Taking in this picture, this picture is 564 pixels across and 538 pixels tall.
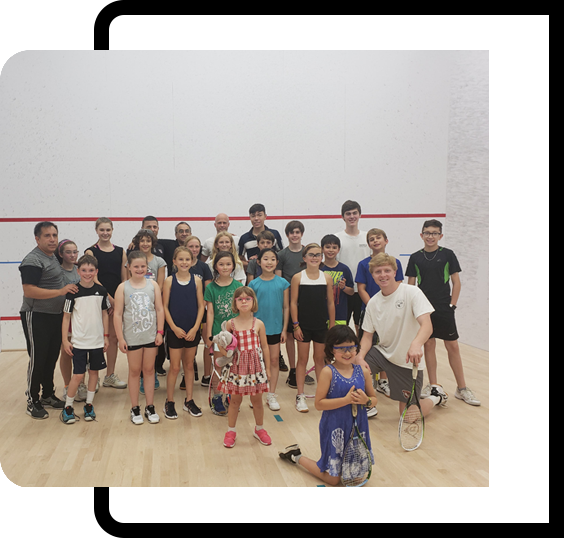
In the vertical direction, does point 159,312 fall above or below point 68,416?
above

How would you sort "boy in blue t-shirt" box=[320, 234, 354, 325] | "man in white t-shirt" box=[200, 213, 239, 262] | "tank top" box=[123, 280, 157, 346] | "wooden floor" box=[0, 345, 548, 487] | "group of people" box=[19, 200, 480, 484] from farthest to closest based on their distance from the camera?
"man in white t-shirt" box=[200, 213, 239, 262], "boy in blue t-shirt" box=[320, 234, 354, 325], "tank top" box=[123, 280, 157, 346], "group of people" box=[19, 200, 480, 484], "wooden floor" box=[0, 345, 548, 487]

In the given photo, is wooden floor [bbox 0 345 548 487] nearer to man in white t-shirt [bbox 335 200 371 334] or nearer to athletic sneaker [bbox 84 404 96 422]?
athletic sneaker [bbox 84 404 96 422]

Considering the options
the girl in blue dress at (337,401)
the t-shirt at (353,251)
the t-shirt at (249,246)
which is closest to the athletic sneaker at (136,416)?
the girl in blue dress at (337,401)

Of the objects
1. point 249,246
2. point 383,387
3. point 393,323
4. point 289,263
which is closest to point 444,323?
point 383,387

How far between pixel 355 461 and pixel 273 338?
1149mm

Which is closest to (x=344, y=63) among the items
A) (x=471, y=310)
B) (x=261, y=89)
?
(x=261, y=89)

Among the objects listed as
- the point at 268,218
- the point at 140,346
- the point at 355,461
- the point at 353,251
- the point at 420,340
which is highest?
the point at 268,218

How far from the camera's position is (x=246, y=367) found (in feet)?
8.62

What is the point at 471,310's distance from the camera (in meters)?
5.17

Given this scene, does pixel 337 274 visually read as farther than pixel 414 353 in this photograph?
Yes

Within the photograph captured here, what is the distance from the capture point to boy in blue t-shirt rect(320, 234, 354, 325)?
3410 millimetres

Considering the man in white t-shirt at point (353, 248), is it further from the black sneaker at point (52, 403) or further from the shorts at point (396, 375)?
the black sneaker at point (52, 403)

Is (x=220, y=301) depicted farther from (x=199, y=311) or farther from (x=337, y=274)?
(x=337, y=274)

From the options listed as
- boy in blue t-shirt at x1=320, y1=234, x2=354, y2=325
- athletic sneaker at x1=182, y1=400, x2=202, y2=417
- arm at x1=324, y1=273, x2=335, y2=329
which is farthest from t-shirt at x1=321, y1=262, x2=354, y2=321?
athletic sneaker at x1=182, y1=400, x2=202, y2=417
